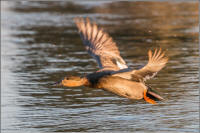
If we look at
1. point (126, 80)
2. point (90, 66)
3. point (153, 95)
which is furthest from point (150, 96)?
point (90, 66)

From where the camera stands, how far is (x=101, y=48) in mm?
8250

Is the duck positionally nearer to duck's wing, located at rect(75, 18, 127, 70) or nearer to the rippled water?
duck's wing, located at rect(75, 18, 127, 70)

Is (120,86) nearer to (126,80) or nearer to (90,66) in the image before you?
(126,80)

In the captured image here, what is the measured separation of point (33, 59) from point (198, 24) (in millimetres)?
7034

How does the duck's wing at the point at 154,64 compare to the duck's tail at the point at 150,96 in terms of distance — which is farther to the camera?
the duck's tail at the point at 150,96

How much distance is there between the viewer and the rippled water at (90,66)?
27.1ft

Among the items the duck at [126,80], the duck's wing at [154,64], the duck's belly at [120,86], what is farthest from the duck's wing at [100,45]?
the duck's wing at [154,64]

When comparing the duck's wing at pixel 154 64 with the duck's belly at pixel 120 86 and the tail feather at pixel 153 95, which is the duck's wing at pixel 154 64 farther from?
the tail feather at pixel 153 95

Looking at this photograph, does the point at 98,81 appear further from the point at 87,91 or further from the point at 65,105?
the point at 87,91

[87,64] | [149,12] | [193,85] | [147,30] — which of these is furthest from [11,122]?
[149,12]

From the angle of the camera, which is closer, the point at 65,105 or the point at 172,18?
the point at 65,105

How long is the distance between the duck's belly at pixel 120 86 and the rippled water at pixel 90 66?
714 mm

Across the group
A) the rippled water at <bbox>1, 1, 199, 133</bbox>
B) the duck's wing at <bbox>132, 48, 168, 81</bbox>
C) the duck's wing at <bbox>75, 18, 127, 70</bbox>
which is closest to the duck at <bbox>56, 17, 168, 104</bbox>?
the duck's wing at <bbox>132, 48, 168, 81</bbox>

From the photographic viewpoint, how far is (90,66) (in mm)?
12664
